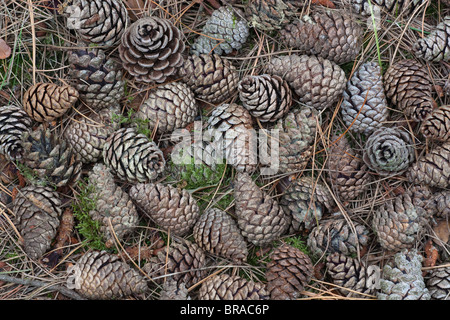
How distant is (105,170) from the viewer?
225 centimetres

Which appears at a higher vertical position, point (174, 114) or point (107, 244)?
point (174, 114)

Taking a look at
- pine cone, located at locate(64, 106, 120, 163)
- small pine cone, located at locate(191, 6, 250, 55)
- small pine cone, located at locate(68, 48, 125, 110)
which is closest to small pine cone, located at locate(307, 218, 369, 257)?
small pine cone, located at locate(191, 6, 250, 55)

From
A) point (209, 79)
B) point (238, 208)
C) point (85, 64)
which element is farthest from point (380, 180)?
point (85, 64)

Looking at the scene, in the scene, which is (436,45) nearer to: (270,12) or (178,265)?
(270,12)

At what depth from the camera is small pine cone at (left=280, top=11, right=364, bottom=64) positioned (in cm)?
228

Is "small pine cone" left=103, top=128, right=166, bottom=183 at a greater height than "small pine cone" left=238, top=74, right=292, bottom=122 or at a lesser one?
lesser

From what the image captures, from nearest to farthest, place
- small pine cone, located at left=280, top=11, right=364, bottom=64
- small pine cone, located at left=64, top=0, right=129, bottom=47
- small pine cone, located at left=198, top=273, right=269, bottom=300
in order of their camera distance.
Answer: small pine cone, located at left=198, top=273, right=269, bottom=300
small pine cone, located at left=64, top=0, right=129, bottom=47
small pine cone, located at left=280, top=11, right=364, bottom=64

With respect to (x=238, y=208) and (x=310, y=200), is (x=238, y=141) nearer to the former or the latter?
(x=238, y=208)

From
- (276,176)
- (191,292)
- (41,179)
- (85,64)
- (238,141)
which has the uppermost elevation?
(85,64)

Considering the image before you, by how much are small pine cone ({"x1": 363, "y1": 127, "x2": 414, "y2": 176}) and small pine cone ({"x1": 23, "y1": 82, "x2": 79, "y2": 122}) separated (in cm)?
159

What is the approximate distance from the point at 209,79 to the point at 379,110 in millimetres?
930

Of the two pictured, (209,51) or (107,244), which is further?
(209,51)

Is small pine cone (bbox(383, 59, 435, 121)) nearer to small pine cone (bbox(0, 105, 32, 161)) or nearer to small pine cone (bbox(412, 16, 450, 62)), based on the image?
small pine cone (bbox(412, 16, 450, 62))

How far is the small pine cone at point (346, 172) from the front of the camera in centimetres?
231
